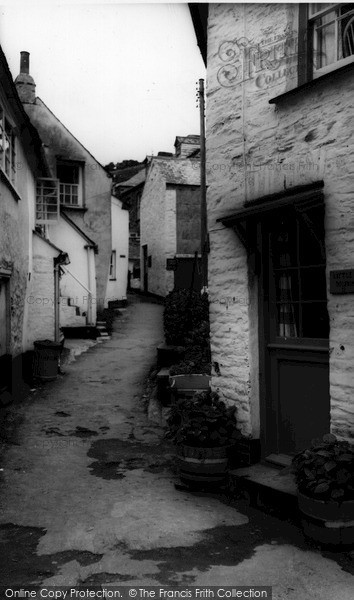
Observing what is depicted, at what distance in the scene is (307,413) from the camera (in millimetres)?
5496

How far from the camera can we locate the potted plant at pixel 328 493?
427 cm

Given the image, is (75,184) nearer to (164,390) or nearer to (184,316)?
(184,316)

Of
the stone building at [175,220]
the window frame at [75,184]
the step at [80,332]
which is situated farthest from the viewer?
the stone building at [175,220]

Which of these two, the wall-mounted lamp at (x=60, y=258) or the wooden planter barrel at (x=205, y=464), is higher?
the wall-mounted lamp at (x=60, y=258)

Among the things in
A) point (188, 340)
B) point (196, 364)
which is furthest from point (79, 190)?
point (196, 364)

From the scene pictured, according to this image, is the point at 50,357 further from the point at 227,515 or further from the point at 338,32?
the point at 338,32

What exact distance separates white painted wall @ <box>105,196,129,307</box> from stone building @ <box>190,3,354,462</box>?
16307 millimetres

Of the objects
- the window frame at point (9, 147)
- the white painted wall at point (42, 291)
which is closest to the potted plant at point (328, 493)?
the window frame at point (9, 147)

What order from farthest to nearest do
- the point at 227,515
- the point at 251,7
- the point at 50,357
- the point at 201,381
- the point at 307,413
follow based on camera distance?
1. the point at 50,357
2. the point at 201,381
3. the point at 251,7
4. the point at 307,413
5. the point at 227,515

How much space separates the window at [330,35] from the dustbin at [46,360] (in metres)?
8.78

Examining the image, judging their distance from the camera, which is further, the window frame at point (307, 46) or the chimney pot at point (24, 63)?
the chimney pot at point (24, 63)

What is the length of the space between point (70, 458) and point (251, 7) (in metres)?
5.94

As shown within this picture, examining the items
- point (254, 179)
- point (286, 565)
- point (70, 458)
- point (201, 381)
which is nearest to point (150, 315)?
point (201, 381)

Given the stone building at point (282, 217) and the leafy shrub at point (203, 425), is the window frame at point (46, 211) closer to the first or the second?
the stone building at point (282, 217)
